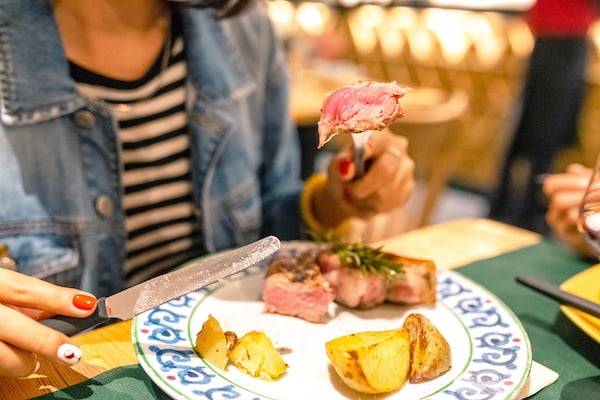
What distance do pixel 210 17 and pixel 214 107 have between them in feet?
0.70

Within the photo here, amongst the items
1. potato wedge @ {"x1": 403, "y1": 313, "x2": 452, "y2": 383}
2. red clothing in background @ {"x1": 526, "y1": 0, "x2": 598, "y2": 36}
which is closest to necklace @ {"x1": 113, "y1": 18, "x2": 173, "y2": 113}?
potato wedge @ {"x1": 403, "y1": 313, "x2": 452, "y2": 383}

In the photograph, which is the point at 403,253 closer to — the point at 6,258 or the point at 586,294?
the point at 586,294

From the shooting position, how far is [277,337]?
83 cm

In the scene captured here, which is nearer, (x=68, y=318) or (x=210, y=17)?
(x=68, y=318)

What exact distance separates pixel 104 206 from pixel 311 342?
0.56 meters

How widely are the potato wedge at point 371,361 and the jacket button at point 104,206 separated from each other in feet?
2.05

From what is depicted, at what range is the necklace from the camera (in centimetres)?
119

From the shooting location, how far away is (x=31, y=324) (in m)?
0.63

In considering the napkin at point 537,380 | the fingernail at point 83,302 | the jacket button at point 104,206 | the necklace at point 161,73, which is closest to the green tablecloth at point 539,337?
the napkin at point 537,380

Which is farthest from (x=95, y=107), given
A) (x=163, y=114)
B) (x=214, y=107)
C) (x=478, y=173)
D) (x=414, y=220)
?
(x=478, y=173)

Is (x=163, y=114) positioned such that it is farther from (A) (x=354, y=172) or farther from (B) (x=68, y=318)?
(B) (x=68, y=318)

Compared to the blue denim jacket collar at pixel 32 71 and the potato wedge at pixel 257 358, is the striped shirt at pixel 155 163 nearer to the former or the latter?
the blue denim jacket collar at pixel 32 71

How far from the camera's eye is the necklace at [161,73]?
1.19m

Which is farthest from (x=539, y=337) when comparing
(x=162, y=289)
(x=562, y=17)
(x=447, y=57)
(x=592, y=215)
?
(x=447, y=57)
